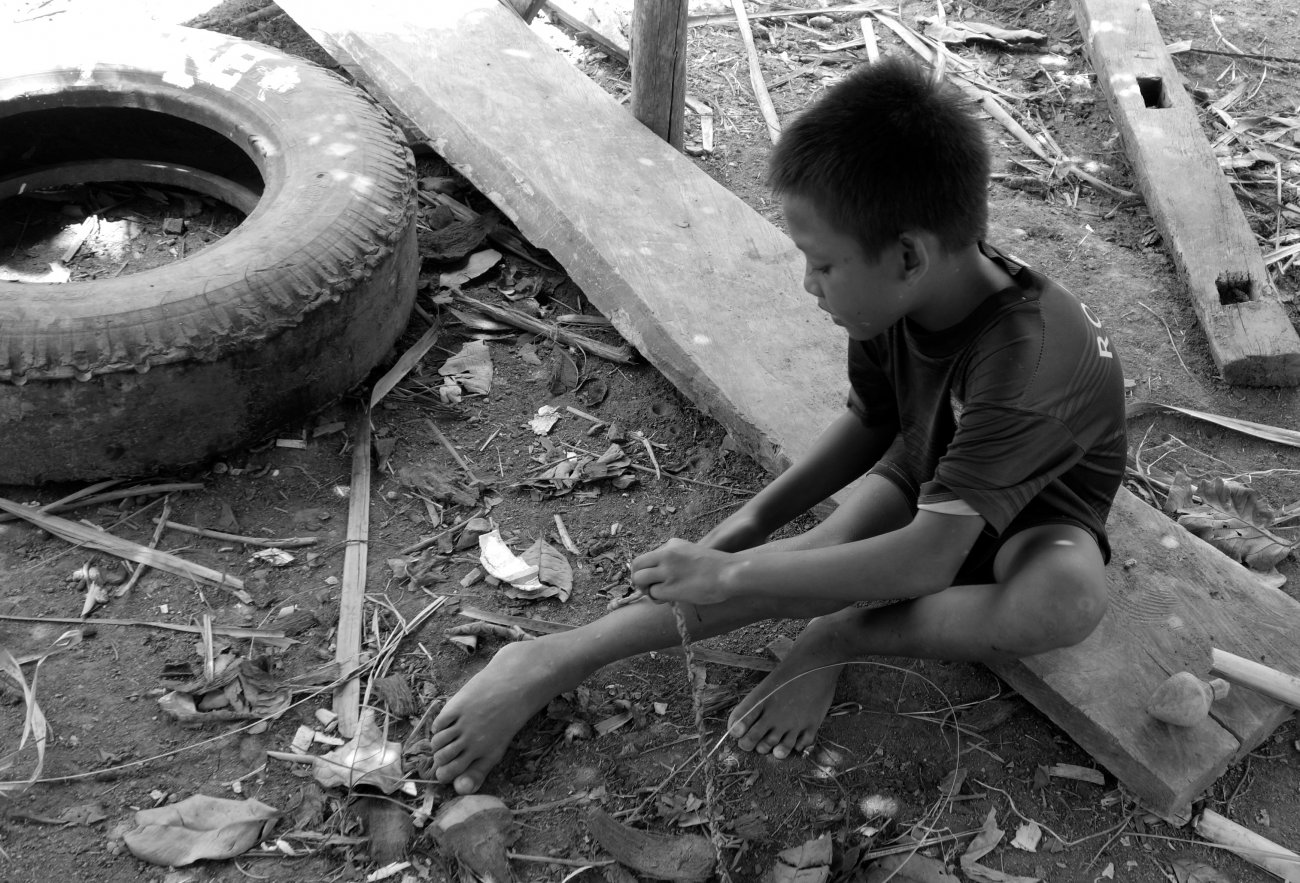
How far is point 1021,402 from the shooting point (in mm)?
2098

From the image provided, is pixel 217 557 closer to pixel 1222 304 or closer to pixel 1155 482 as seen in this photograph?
pixel 1155 482

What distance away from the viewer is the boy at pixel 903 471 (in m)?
2.08

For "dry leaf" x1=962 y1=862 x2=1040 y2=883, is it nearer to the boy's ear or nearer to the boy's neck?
the boy's neck

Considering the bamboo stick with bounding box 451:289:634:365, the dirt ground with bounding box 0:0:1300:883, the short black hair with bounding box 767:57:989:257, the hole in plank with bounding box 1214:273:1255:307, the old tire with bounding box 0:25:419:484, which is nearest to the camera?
the short black hair with bounding box 767:57:989:257

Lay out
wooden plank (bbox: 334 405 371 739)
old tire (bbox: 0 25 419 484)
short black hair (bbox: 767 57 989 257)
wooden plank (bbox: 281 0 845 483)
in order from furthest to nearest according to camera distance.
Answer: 1. wooden plank (bbox: 281 0 845 483)
2. old tire (bbox: 0 25 419 484)
3. wooden plank (bbox: 334 405 371 739)
4. short black hair (bbox: 767 57 989 257)

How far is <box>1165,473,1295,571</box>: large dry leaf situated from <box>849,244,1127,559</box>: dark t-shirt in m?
0.94

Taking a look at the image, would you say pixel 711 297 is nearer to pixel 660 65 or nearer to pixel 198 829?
pixel 660 65

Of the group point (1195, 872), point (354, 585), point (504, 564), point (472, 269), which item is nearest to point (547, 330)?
point (472, 269)

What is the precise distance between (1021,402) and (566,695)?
1280 millimetres

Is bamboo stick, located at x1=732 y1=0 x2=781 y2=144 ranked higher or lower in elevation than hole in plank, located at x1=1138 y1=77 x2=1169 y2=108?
lower

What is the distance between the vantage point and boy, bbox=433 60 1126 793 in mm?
2078

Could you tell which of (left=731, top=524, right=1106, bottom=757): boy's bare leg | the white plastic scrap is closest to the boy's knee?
(left=731, top=524, right=1106, bottom=757): boy's bare leg

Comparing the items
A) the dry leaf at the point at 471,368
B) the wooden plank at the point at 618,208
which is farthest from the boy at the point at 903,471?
the dry leaf at the point at 471,368

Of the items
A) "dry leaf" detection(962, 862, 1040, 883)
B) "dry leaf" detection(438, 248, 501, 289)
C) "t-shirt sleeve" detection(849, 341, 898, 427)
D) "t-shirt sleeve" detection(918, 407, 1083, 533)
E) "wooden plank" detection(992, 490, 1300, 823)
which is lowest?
"dry leaf" detection(962, 862, 1040, 883)
